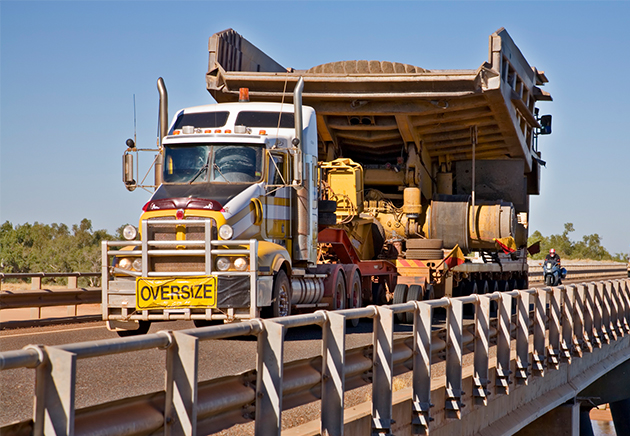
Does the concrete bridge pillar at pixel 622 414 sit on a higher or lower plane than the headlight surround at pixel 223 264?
lower

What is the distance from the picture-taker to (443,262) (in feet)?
58.0

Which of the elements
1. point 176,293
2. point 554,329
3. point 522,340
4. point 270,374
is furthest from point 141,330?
point 270,374

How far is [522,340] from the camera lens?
983 centimetres

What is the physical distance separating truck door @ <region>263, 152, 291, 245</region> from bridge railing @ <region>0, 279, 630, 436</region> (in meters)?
4.16

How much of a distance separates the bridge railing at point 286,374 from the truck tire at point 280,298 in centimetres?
341

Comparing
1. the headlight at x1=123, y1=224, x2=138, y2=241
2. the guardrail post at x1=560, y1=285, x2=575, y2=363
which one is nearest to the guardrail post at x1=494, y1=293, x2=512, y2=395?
the guardrail post at x1=560, y1=285, x2=575, y2=363

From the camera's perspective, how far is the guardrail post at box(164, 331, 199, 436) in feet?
13.4

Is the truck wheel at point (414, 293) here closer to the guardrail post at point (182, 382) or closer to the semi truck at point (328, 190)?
the semi truck at point (328, 190)

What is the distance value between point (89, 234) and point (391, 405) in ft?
148

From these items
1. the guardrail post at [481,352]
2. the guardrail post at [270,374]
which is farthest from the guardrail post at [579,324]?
the guardrail post at [270,374]

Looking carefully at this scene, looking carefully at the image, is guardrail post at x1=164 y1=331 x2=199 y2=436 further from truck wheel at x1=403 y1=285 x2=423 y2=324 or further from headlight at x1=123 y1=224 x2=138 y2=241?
truck wheel at x1=403 y1=285 x2=423 y2=324

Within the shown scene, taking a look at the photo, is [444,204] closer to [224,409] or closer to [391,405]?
[391,405]

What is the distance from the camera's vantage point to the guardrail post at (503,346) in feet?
29.2

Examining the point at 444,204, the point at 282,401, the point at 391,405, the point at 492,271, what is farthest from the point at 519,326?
the point at 492,271
